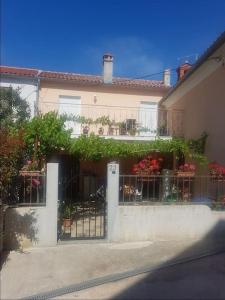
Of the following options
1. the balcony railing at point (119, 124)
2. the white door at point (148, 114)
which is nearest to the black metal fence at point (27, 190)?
the balcony railing at point (119, 124)

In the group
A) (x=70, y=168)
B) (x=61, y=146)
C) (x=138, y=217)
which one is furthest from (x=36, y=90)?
(x=138, y=217)

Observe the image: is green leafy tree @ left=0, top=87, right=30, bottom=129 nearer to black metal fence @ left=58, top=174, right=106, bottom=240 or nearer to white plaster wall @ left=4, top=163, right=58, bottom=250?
black metal fence @ left=58, top=174, right=106, bottom=240

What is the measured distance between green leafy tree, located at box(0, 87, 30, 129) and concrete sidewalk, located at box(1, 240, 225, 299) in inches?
207

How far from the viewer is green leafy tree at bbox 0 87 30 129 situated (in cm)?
1166

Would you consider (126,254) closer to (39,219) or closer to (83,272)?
(83,272)

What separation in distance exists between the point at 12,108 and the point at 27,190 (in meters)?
5.45

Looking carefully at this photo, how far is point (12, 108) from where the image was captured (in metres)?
12.6

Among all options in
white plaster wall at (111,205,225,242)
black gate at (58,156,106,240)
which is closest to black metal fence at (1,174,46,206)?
black gate at (58,156,106,240)

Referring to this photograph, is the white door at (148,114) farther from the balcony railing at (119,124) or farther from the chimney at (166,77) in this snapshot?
the chimney at (166,77)

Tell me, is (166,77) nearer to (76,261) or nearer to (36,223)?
(36,223)

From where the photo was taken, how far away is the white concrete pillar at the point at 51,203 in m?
7.67

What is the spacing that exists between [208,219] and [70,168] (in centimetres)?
911

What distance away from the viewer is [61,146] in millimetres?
10805

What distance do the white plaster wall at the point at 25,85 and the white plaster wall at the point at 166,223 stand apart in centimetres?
936
